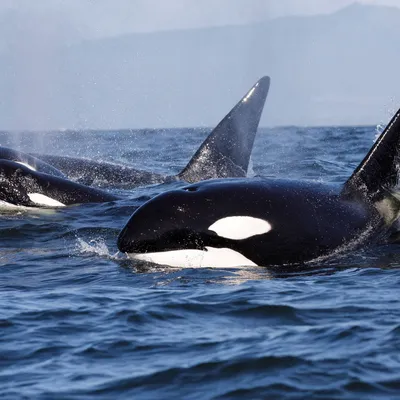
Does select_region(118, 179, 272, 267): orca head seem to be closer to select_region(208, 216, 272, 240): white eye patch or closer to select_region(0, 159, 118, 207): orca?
select_region(208, 216, 272, 240): white eye patch

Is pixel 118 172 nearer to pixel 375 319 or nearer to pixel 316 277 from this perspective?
pixel 316 277

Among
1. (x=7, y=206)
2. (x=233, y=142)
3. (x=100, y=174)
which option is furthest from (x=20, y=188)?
(x=100, y=174)

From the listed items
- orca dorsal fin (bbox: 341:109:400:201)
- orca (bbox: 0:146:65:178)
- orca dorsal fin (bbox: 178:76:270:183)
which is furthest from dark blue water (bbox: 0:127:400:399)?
orca dorsal fin (bbox: 178:76:270:183)

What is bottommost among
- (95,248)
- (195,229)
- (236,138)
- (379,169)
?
(95,248)

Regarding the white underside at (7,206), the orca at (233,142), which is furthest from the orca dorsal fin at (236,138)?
the white underside at (7,206)

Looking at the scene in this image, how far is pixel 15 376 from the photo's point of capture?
20.9ft

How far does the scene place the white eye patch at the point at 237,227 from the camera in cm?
928

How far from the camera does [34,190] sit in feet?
46.7

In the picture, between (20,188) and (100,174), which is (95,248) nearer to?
(20,188)

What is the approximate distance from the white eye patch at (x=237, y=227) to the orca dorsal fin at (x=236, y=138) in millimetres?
6283

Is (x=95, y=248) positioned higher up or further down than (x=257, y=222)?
further down

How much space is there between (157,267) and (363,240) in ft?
7.25

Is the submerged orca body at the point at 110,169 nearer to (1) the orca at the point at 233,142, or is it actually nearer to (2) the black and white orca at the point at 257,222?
(1) the orca at the point at 233,142

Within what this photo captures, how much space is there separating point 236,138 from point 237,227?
6700 mm
